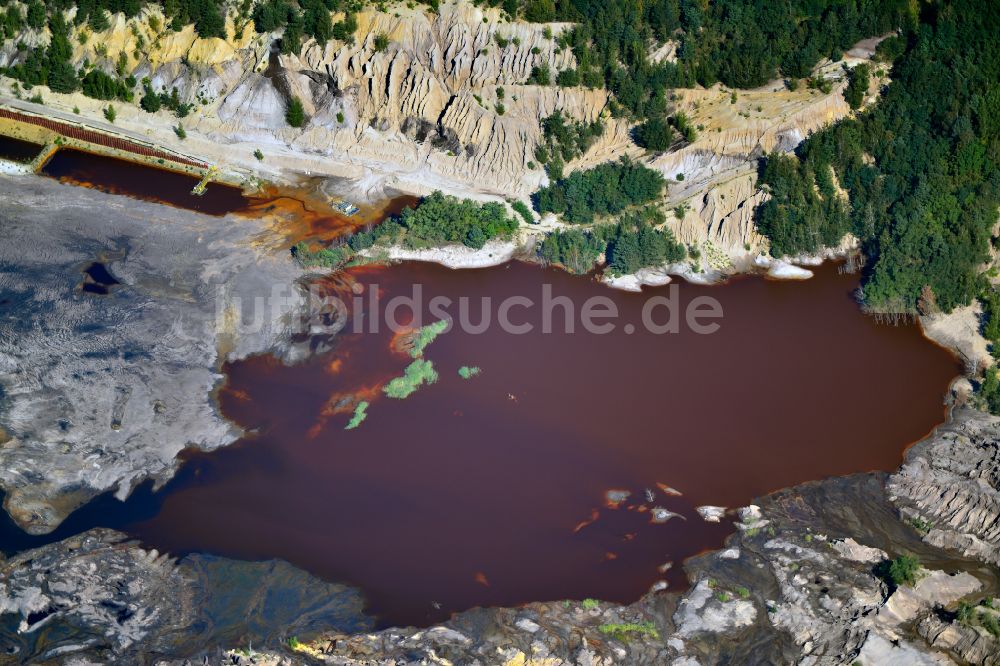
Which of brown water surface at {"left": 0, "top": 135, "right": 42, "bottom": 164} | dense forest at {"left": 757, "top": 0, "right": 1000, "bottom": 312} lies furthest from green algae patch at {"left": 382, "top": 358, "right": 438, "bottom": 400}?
brown water surface at {"left": 0, "top": 135, "right": 42, "bottom": 164}

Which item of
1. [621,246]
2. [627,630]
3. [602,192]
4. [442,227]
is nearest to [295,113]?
[442,227]

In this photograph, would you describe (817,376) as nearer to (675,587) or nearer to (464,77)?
(675,587)

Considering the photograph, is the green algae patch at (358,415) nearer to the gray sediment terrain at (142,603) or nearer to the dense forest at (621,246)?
the gray sediment terrain at (142,603)

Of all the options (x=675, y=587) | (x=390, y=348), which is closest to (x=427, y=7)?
(x=390, y=348)

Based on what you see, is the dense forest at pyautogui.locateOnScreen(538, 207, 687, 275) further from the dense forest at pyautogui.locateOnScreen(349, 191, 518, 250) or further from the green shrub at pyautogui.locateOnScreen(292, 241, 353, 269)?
the green shrub at pyautogui.locateOnScreen(292, 241, 353, 269)

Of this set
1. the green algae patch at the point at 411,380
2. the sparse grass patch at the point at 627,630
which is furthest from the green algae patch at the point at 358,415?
the sparse grass patch at the point at 627,630
